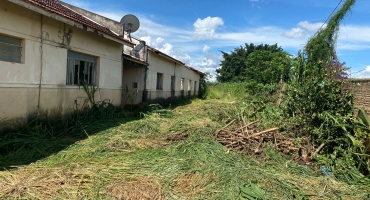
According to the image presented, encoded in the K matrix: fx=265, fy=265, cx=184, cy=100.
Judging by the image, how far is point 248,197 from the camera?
3559 mm

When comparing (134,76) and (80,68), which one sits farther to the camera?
(134,76)

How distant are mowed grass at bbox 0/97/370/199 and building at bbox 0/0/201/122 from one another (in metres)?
1.99

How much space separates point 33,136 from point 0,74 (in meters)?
1.54

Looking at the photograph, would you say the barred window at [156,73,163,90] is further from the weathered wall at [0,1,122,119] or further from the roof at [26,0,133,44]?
the roof at [26,0,133,44]

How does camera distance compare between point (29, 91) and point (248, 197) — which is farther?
point (29, 91)

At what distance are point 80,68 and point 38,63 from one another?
6.30ft

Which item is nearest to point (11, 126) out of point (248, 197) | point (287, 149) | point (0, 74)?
point (0, 74)

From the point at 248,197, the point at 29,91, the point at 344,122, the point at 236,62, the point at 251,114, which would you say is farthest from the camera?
the point at 236,62

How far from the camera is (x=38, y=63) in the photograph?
688cm

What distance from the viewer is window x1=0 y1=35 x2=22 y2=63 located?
6.00 m

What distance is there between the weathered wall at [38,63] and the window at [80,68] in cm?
21

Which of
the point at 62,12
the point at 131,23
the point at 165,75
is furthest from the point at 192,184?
the point at 165,75

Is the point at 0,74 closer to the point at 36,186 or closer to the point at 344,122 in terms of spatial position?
the point at 36,186

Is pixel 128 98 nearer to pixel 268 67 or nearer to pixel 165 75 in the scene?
pixel 165 75
